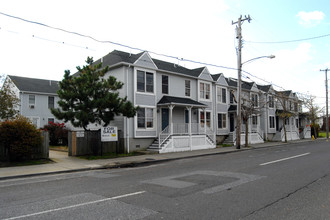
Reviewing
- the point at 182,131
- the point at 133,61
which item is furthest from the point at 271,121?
the point at 133,61

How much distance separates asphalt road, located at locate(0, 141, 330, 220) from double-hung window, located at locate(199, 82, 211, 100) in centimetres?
1573

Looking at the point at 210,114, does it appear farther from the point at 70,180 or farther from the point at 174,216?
the point at 174,216

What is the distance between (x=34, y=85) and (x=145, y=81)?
1833 centimetres

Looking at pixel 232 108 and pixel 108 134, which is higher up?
pixel 232 108

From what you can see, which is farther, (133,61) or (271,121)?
(271,121)

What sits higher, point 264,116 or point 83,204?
point 264,116

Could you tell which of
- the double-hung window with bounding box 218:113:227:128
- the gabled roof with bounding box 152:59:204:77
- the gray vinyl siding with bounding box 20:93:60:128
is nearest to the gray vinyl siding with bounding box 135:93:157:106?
the gabled roof with bounding box 152:59:204:77

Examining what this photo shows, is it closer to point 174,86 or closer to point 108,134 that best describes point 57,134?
point 108,134

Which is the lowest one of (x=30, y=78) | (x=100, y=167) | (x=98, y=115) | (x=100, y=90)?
(x=100, y=167)

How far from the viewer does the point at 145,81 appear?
19797mm

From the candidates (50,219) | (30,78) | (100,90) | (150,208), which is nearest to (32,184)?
(50,219)

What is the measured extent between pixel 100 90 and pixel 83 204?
10.6m

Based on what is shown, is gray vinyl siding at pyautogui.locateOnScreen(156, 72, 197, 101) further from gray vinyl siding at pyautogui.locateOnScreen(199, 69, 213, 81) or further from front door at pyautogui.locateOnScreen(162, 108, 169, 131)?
gray vinyl siding at pyautogui.locateOnScreen(199, 69, 213, 81)

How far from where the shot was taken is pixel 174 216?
5.06 m
